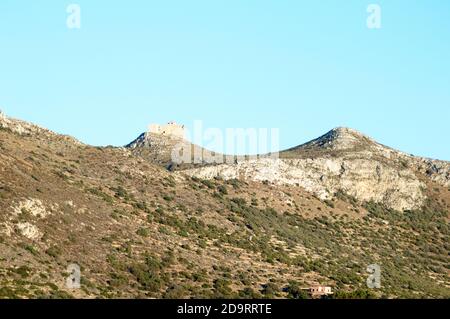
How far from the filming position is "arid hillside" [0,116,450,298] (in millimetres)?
75375

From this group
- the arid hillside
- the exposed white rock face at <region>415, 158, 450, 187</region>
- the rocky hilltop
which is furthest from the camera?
the exposed white rock face at <region>415, 158, 450, 187</region>

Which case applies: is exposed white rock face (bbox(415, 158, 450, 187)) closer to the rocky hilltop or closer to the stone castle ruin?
the rocky hilltop

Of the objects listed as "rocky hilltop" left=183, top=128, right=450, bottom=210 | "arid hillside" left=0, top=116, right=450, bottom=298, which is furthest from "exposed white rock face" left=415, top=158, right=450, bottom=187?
"arid hillside" left=0, top=116, right=450, bottom=298


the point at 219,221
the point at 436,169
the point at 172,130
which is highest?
the point at 172,130

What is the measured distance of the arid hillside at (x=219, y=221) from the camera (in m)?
75.4

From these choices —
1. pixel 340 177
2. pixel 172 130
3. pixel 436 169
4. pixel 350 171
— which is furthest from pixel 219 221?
pixel 436 169

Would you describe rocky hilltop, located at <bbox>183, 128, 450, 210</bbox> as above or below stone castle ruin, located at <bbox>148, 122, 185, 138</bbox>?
below

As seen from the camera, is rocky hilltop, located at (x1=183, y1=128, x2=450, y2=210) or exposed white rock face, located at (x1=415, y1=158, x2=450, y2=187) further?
exposed white rock face, located at (x1=415, y1=158, x2=450, y2=187)

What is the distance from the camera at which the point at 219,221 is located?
103 meters

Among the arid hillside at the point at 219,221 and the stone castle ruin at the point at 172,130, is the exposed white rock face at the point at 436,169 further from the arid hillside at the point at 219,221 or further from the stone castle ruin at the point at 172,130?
the stone castle ruin at the point at 172,130

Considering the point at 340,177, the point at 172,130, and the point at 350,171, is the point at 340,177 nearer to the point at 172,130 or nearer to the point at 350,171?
the point at 350,171

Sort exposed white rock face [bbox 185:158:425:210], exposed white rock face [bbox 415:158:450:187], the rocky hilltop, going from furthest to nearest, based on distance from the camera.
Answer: exposed white rock face [bbox 415:158:450:187] → the rocky hilltop → exposed white rock face [bbox 185:158:425:210]
